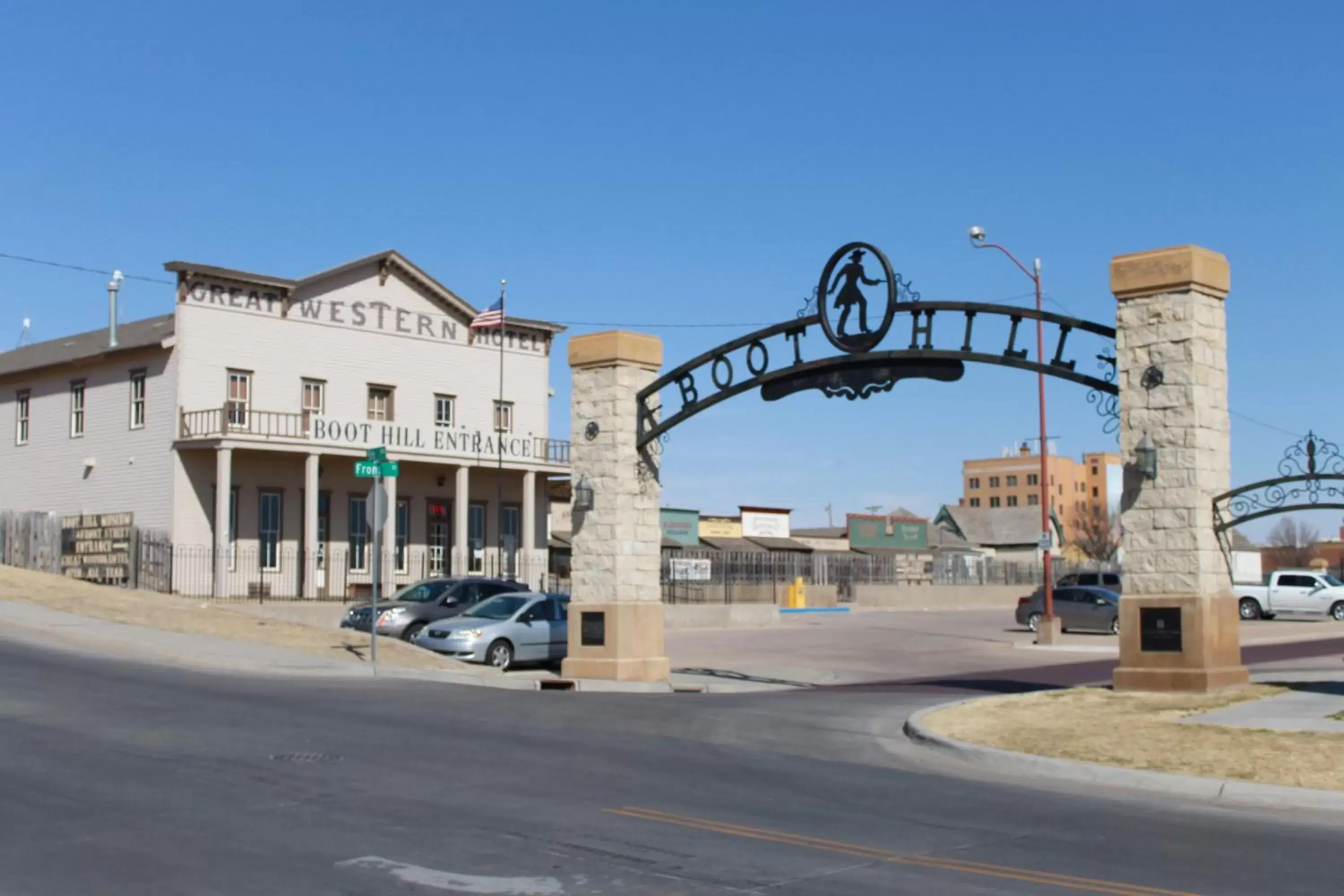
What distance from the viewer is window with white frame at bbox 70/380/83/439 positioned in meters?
42.8

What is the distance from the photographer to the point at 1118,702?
16594 mm

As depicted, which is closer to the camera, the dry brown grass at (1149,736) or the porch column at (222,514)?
the dry brown grass at (1149,736)

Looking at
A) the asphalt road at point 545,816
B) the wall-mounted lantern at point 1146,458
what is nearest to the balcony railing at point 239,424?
the asphalt road at point 545,816

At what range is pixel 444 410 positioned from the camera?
45.9 metres

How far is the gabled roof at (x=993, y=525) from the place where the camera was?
108 meters

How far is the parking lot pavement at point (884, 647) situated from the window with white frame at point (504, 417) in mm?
10617

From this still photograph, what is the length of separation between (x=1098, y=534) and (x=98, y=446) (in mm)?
87761

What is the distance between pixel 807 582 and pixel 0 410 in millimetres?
31646

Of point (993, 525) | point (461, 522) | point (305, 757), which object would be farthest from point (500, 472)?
point (993, 525)

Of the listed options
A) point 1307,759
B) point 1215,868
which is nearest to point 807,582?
point 1307,759

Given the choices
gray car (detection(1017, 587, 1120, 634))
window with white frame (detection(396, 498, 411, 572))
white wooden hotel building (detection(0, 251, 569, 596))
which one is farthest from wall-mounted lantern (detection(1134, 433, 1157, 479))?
window with white frame (detection(396, 498, 411, 572))

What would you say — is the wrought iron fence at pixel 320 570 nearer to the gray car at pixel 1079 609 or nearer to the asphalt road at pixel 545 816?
the gray car at pixel 1079 609

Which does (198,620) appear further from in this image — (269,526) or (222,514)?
(269,526)

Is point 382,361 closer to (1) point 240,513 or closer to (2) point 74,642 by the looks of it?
(1) point 240,513
